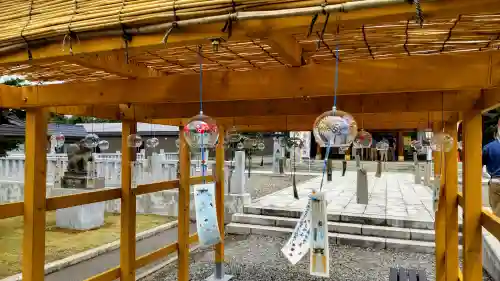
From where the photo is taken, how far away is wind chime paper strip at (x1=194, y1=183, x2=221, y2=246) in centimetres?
325

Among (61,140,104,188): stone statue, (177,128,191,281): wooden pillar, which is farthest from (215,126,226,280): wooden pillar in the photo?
(61,140,104,188): stone statue

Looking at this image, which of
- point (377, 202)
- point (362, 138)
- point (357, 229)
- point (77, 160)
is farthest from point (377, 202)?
point (77, 160)

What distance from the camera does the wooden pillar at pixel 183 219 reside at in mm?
5043

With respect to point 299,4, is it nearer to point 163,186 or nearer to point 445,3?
point 445,3

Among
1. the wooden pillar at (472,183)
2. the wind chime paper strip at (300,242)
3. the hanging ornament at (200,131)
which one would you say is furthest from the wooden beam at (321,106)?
the hanging ornament at (200,131)

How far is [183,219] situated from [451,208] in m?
3.46

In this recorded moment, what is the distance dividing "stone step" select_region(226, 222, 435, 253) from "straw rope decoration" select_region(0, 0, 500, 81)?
6.29 metres

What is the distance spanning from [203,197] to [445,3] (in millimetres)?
2552

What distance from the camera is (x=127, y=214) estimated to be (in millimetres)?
4266

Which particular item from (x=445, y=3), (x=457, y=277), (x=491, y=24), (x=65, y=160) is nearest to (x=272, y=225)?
(x=457, y=277)

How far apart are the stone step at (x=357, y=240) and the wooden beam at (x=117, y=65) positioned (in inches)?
254

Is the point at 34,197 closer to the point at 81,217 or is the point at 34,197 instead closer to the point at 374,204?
the point at 81,217

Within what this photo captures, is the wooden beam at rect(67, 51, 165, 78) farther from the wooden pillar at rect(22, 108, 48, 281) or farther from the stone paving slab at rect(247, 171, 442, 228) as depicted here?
the stone paving slab at rect(247, 171, 442, 228)

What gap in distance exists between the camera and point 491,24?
72.1 inches
